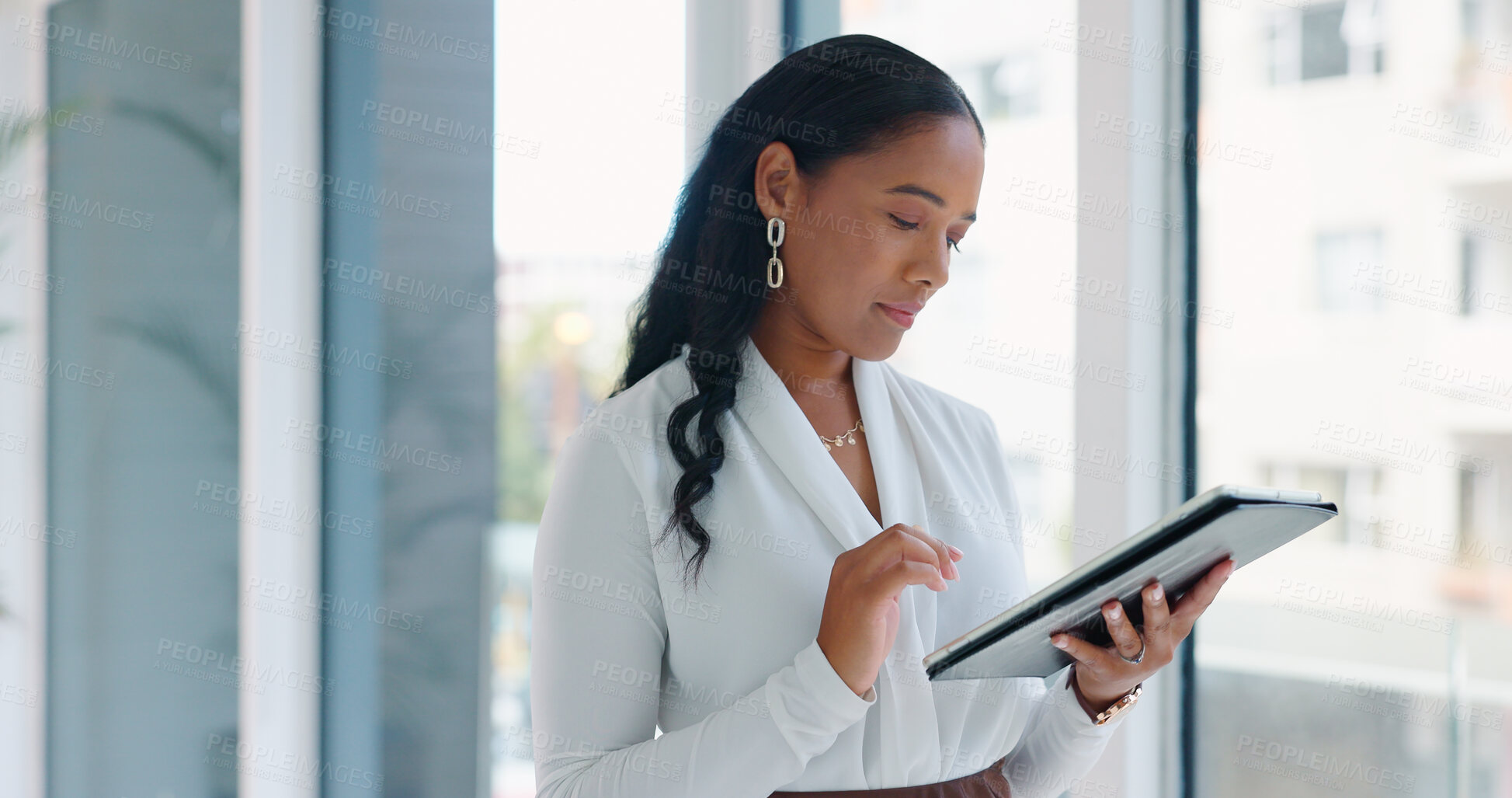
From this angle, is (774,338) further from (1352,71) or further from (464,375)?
(464,375)

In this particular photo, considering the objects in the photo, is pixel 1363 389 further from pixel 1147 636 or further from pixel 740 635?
pixel 740 635

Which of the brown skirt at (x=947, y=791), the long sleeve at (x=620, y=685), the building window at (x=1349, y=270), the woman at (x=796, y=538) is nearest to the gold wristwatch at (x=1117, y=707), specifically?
the woman at (x=796, y=538)

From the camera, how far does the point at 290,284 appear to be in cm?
253

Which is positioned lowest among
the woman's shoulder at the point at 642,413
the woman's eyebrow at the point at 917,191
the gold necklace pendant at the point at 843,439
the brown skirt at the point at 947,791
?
the brown skirt at the point at 947,791

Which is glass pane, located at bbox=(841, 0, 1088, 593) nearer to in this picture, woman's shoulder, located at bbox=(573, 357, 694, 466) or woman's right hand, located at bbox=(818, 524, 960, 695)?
woman's shoulder, located at bbox=(573, 357, 694, 466)

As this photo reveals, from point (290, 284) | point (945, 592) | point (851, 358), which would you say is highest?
point (290, 284)

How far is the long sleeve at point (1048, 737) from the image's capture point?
3.72 feet

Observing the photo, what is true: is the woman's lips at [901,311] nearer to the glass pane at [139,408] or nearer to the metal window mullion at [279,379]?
the metal window mullion at [279,379]

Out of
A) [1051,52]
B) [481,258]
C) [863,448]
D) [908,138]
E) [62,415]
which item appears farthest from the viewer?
[62,415]

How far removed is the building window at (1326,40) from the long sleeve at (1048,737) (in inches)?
27.8

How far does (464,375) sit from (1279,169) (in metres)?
1.77

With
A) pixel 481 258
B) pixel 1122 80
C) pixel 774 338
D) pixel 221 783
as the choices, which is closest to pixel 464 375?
pixel 481 258

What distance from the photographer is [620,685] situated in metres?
1.04

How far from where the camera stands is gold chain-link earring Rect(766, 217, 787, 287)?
3.77 ft
